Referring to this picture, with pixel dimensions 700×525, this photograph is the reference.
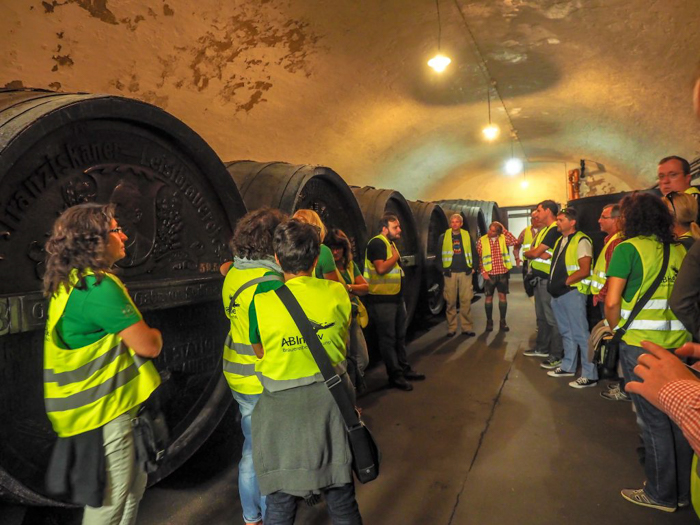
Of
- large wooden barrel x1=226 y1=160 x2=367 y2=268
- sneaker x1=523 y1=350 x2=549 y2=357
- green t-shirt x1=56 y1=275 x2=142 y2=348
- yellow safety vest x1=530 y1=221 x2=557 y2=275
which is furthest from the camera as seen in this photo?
sneaker x1=523 y1=350 x2=549 y2=357

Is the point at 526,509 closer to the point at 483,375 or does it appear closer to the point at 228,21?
the point at 483,375

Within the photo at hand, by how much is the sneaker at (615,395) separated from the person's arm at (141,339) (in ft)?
11.6

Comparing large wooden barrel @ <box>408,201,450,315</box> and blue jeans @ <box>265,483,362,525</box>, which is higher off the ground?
large wooden barrel @ <box>408,201,450,315</box>

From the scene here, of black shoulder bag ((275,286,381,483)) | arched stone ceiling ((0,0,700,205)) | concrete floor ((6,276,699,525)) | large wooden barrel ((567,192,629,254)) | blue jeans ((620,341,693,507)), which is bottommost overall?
concrete floor ((6,276,699,525))

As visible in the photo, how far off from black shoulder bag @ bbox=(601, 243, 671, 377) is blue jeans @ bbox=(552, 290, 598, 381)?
1.48m

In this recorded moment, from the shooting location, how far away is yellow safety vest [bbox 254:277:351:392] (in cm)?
145

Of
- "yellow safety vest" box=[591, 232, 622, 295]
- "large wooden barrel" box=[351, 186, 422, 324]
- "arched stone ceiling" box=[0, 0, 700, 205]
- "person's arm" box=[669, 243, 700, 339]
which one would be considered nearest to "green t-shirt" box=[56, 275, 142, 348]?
"person's arm" box=[669, 243, 700, 339]

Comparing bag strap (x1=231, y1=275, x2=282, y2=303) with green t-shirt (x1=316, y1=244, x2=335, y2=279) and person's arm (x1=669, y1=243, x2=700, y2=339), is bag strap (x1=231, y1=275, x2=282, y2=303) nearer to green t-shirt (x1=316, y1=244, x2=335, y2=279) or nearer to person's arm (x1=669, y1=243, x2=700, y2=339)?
green t-shirt (x1=316, y1=244, x2=335, y2=279)

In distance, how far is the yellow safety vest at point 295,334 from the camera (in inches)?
56.9

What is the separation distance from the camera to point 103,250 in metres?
1.38

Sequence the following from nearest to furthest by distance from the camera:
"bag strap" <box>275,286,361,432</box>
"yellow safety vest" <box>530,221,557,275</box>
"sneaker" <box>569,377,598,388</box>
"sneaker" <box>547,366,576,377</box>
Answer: "bag strap" <box>275,286,361,432</box>
"sneaker" <box>569,377,598,388</box>
"sneaker" <box>547,366,576,377</box>
"yellow safety vest" <box>530,221,557,275</box>

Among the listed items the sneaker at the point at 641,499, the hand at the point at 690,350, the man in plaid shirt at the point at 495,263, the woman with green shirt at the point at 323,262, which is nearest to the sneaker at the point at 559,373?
the sneaker at the point at 641,499

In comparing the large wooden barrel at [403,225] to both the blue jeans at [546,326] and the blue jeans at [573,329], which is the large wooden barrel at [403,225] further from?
the blue jeans at [573,329]

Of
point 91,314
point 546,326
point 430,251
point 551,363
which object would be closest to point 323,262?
point 91,314
